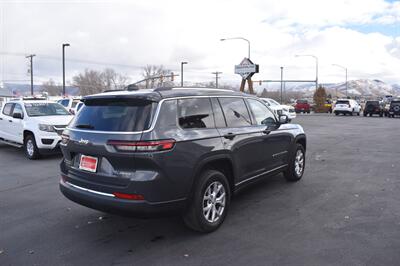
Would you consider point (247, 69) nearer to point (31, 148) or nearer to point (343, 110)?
point (343, 110)

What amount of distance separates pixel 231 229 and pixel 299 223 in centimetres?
95

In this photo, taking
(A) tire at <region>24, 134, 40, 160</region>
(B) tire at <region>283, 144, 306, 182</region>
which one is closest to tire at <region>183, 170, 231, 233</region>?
(B) tire at <region>283, 144, 306, 182</region>

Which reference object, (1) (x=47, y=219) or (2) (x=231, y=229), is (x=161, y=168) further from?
(1) (x=47, y=219)

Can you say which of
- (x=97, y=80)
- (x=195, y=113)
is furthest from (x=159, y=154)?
(x=97, y=80)

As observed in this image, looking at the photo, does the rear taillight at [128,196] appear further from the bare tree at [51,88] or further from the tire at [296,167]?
the bare tree at [51,88]

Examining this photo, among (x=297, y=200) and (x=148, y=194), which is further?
(x=297, y=200)

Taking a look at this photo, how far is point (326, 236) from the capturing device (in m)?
4.38

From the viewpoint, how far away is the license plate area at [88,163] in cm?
416

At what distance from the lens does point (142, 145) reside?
12.5ft

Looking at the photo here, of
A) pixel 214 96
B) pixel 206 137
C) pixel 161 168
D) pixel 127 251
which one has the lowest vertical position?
pixel 127 251

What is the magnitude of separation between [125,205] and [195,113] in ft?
4.68

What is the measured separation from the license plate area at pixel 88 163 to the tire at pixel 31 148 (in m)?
6.34

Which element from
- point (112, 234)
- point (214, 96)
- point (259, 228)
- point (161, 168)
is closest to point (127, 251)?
point (112, 234)

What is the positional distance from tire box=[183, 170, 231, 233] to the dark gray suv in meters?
0.01
